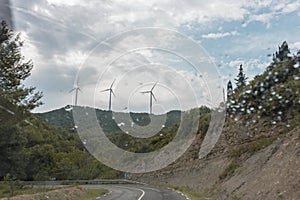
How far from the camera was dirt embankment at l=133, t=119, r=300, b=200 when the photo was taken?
21188mm

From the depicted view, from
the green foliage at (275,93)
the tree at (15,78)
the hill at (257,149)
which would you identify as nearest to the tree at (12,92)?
the tree at (15,78)

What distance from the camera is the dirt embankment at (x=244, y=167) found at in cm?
2119

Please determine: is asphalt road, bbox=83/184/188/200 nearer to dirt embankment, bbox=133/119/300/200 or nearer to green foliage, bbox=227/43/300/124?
dirt embankment, bbox=133/119/300/200

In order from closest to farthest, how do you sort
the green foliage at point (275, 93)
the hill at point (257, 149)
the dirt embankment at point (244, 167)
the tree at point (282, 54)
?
the dirt embankment at point (244, 167) → the hill at point (257, 149) → the green foliage at point (275, 93) → the tree at point (282, 54)

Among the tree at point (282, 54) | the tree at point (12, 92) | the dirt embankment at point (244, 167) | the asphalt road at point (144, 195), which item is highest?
the tree at point (282, 54)

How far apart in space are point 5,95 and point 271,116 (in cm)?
2601

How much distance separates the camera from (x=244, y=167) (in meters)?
32.7

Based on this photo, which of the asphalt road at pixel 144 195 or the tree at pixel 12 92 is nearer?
the tree at pixel 12 92

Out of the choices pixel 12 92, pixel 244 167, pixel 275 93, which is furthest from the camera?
pixel 275 93

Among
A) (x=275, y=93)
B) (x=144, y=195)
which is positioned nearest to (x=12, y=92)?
(x=144, y=195)

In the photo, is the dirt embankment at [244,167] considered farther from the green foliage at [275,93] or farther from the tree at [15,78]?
the tree at [15,78]

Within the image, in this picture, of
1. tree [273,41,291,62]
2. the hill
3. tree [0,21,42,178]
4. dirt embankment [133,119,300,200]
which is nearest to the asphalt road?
the hill

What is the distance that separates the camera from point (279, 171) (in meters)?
22.3

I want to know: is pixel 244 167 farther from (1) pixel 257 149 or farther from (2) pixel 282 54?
(2) pixel 282 54
